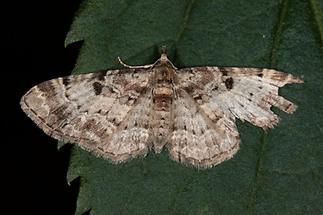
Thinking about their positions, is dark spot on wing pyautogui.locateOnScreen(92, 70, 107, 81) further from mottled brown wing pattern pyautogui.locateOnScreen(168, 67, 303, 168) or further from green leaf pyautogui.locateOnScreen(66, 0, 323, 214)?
mottled brown wing pattern pyautogui.locateOnScreen(168, 67, 303, 168)

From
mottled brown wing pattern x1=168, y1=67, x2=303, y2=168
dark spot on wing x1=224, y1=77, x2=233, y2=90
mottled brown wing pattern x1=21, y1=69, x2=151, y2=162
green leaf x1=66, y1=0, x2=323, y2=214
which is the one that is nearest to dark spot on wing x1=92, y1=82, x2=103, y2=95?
mottled brown wing pattern x1=21, y1=69, x2=151, y2=162

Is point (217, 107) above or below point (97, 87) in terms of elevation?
below

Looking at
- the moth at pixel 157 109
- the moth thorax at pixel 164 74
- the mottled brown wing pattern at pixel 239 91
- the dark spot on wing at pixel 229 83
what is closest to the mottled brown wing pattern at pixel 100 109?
the moth at pixel 157 109

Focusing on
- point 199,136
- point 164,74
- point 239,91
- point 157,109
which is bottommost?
point 199,136

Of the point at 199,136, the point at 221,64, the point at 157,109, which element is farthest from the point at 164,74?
the point at 199,136

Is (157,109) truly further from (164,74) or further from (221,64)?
(221,64)

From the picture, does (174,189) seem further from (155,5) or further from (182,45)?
(155,5)

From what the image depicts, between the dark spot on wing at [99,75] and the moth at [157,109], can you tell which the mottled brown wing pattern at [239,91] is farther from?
the dark spot on wing at [99,75]
